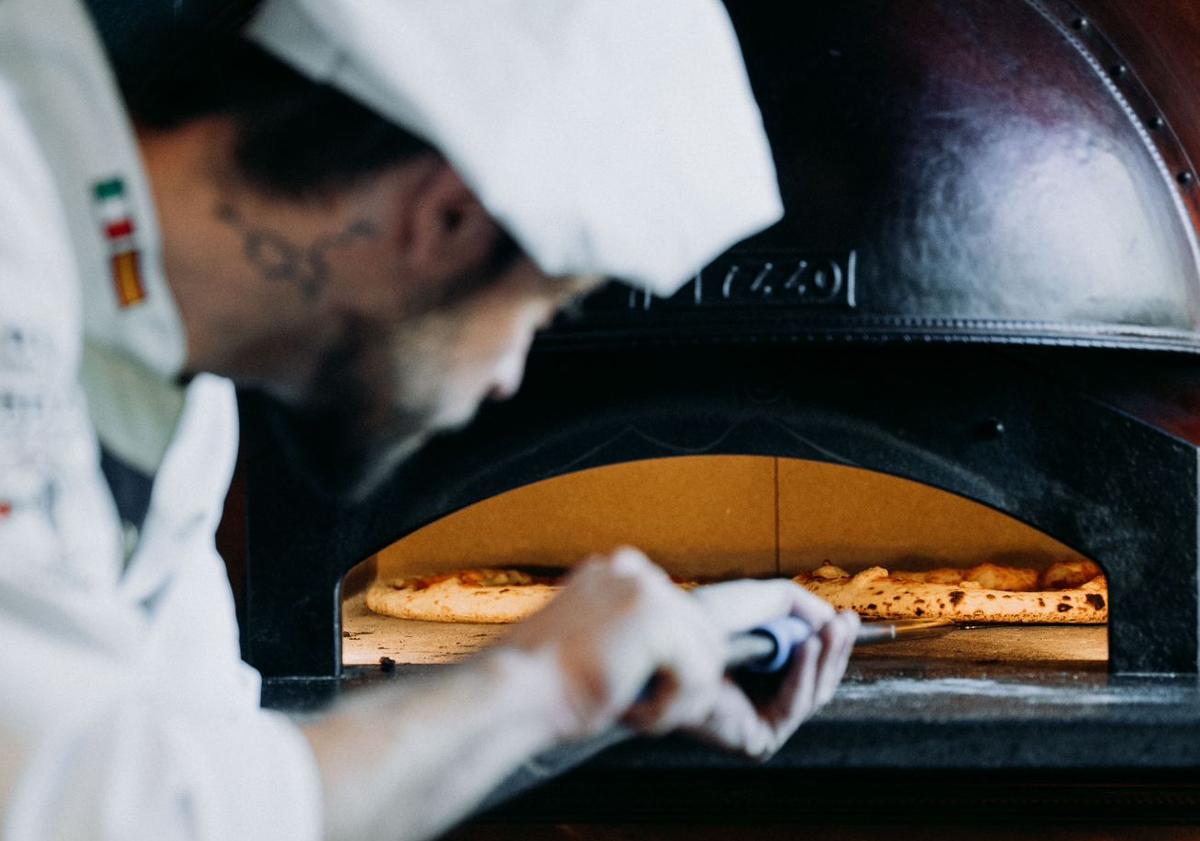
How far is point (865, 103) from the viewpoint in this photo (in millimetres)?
1338

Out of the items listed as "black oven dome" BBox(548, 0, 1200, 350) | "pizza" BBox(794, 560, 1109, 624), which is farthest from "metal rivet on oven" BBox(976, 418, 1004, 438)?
"pizza" BBox(794, 560, 1109, 624)

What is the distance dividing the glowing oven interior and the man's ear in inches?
51.9

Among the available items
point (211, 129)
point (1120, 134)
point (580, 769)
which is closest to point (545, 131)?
point (211, 129)

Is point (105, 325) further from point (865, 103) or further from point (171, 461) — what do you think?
point (865, 103)

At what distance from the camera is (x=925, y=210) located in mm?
1323

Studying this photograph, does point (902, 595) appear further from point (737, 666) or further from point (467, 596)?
point (737, 666)

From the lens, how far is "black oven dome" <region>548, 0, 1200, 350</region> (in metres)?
1.31

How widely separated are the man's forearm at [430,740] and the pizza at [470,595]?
1.11 meters

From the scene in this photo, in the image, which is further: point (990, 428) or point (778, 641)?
point (990, 428)

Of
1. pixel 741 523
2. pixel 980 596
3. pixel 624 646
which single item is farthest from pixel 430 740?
pixel 741 523

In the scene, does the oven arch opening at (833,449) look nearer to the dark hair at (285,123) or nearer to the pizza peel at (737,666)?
the pizza peel at (737,666)

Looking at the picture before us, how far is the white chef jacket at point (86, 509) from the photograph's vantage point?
0.50 meters

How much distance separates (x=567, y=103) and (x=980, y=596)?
4.30 ft

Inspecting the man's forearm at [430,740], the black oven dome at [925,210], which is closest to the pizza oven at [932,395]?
the black oven dome at [925,210]
